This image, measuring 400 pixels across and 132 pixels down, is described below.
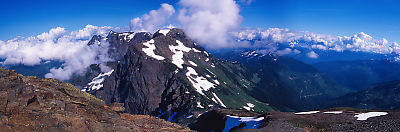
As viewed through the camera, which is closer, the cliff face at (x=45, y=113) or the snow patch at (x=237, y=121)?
the cliff face at (x=45, y=113)

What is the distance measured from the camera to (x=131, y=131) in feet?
121

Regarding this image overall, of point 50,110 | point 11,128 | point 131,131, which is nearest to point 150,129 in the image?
point 131,131

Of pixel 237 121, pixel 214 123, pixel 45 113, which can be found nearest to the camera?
pixel 45 113

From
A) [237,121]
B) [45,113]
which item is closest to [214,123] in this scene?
[237,121]

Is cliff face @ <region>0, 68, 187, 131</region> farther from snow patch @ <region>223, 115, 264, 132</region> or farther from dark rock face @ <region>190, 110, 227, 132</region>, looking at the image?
dark rock face @ <region>190, 110, 227, 132</region>

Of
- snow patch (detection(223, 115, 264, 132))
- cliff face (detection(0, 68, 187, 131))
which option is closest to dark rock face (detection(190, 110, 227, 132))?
snow patch (detection(223, 115, 264, 132))

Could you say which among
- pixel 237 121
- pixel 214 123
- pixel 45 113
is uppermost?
pixel 45 113

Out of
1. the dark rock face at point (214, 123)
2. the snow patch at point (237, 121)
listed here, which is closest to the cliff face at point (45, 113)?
the snow patch at point (237, 121)

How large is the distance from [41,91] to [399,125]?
71.4m

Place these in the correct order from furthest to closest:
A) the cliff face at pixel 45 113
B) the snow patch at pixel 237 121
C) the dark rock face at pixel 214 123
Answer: the dark rock face at pixel 214 123, the snow patch at pixel 237 121, the cliff face at pixel 45 113

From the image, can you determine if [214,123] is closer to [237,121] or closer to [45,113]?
[237,121]

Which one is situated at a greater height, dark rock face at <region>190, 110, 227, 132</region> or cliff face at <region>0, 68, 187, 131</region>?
cliff face at <region>0, 68, 187, 131</region>

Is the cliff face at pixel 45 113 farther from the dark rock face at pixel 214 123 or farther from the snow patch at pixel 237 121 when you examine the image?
the dark rock face at pixel 214 123

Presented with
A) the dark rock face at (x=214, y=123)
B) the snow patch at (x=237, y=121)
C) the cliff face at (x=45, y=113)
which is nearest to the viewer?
the cliff face at (x=45, y=113)
